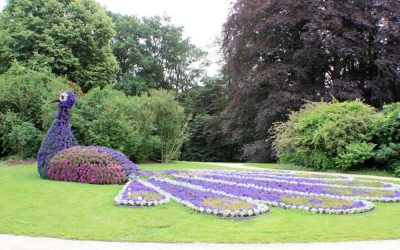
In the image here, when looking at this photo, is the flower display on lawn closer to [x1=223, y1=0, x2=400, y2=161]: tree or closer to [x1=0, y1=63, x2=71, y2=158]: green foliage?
[x1=0, y1=63, x2=71, y2=158]: green foliage

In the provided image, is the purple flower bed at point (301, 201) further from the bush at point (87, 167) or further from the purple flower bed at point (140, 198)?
the bush at point (87, 167)

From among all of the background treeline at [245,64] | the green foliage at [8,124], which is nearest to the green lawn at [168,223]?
the background treeline at [245,64]

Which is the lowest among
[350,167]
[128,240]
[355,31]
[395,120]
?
[128,240]

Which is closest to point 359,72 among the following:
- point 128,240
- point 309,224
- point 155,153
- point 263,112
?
point 263,112

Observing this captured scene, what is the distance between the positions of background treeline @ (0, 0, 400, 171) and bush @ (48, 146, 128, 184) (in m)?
6.45

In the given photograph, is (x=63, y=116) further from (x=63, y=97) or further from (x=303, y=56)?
(x=303, y=56)

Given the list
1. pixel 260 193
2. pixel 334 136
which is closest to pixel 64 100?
pixel 260 193

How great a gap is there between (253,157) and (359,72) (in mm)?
9041

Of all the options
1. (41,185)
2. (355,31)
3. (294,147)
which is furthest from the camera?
(355,31)

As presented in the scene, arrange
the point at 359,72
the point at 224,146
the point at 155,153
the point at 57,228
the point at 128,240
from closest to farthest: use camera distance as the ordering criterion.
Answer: the point at 128,240
the point at 57,228
the point at 155,153
the point at 359,72
the point at 224,146

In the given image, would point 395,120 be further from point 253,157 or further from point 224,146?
point 224,146

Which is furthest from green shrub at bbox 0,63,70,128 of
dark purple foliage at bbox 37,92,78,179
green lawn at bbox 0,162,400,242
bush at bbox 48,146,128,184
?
green lawn at bbox 0,162,400,242

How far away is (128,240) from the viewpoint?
571 cm

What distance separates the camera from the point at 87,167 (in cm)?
1192
